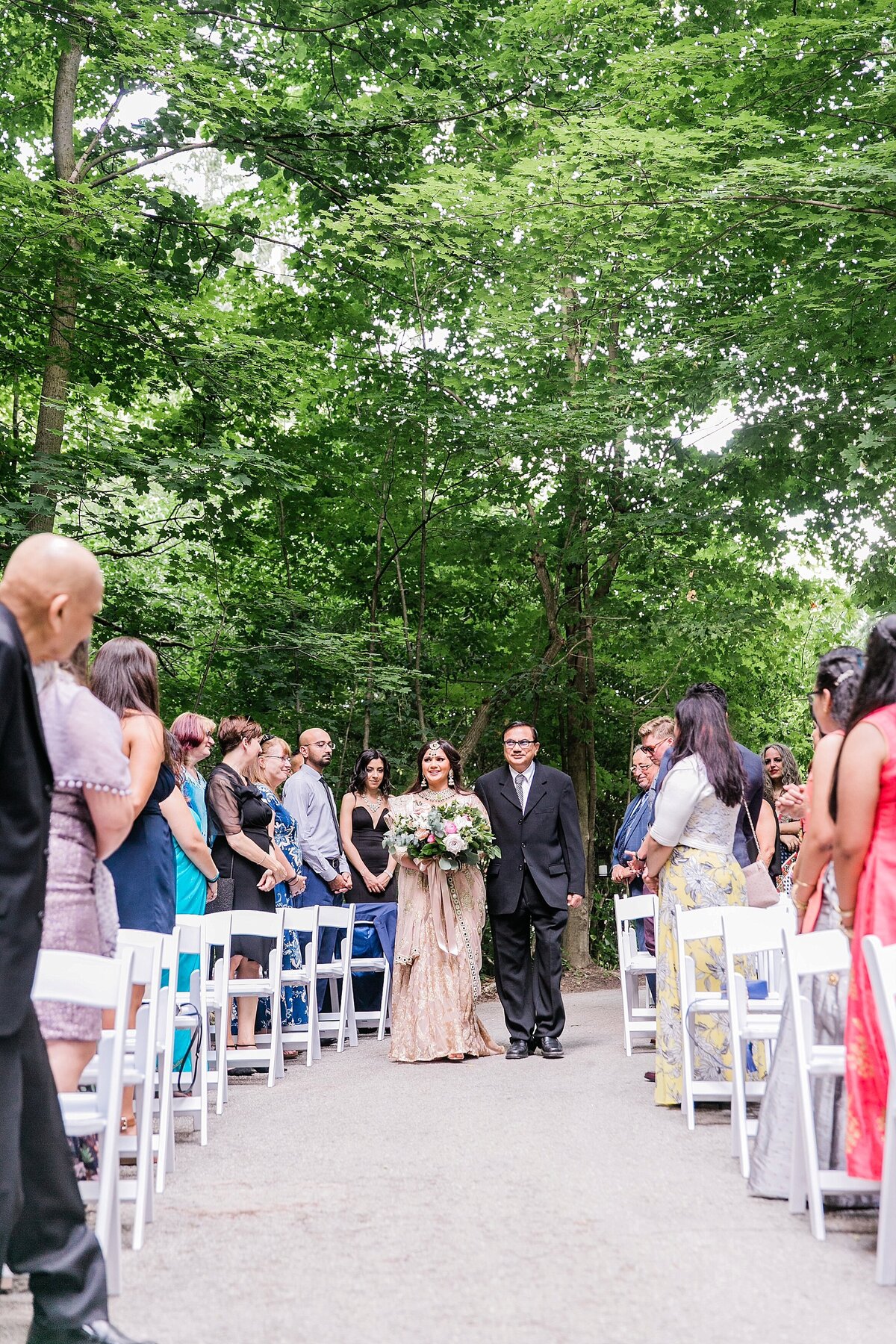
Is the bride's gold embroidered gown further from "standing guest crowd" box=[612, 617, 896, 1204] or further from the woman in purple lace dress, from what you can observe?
the woman in purple lace dress

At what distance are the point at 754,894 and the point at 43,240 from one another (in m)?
7.43

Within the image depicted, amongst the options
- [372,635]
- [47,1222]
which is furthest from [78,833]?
[372,635]

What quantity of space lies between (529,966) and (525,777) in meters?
1.41

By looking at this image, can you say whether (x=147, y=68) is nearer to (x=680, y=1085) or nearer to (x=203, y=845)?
(x=203, y=845)

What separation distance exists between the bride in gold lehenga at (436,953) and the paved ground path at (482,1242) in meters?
2.38

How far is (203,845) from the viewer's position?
7.10 m

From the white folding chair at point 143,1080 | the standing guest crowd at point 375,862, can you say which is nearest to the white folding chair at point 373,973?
the standing guest crowd at point 375,862

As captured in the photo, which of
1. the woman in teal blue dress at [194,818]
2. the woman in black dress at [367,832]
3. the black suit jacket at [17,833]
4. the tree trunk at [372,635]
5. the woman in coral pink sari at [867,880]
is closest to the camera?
the black suit jacket at [17,833]

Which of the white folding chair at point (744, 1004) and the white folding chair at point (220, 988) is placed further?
the white folding chair at point (220, 988)

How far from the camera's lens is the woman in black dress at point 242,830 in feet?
31.2

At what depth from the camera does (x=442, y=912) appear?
9961 mm

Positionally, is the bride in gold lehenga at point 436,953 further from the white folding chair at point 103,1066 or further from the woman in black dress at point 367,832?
the white folding chair at point 103,1066

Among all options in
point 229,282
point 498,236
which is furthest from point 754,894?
point 229,282

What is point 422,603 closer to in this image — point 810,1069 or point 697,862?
point 697,862
